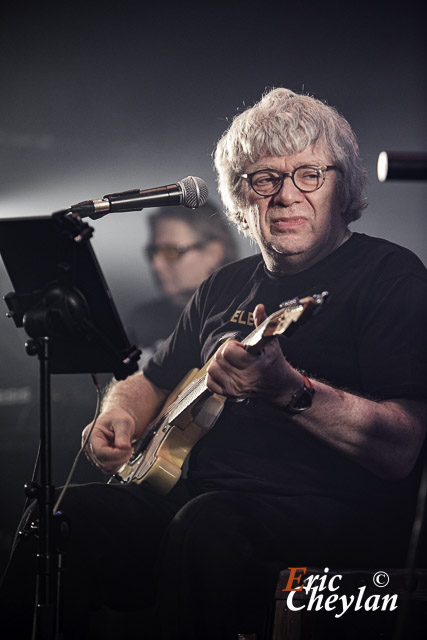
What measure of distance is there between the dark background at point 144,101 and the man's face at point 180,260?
0.25ft

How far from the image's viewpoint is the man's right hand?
218cm

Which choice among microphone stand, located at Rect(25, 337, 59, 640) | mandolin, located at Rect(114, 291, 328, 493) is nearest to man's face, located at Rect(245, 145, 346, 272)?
mandolin, located at Rect(114, 291, 328, 493)

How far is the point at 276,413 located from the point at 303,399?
0.36 meters

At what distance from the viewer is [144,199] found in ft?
5.58

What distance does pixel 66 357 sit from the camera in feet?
5.40

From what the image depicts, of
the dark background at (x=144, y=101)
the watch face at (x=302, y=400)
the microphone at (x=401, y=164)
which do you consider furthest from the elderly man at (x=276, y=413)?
the microphone at (x=401, y=164)

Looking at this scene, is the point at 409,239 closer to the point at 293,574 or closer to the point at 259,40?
the point at 259,40

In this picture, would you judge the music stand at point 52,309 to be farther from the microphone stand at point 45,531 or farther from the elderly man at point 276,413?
the elderly man at point 276,413

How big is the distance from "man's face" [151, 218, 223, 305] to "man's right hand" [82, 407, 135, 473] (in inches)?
22.9

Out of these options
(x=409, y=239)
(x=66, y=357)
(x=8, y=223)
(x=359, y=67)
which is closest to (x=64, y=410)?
(x=66, y=357)

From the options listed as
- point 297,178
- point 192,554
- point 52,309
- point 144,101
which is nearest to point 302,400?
point 192,554

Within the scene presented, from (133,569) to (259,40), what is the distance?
1.99m

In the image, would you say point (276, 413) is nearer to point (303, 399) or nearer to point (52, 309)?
point (303, 399)

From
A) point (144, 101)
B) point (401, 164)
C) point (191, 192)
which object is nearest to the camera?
point (401, 164)
